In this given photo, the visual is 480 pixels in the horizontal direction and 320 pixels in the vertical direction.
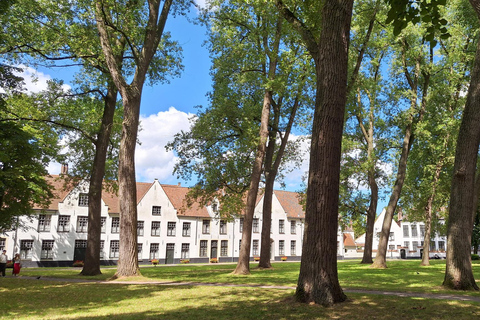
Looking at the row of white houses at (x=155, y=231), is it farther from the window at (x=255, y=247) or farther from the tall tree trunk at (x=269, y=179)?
the tall tree trunk at (x=269, y=179)

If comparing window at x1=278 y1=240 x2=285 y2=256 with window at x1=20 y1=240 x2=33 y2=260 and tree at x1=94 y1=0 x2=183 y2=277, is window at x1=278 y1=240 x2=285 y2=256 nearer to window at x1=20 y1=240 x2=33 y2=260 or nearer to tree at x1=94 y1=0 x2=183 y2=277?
window at x1=20 y1=240 x2=33 y2=260

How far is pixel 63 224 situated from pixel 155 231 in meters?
11.3

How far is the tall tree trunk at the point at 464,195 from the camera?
35.6ft

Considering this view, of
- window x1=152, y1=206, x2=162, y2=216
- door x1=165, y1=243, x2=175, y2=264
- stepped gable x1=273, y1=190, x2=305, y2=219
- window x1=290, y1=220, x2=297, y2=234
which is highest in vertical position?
stepped gable x1=273, y1=190, x2=305, y2=219

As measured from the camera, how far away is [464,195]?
1102 centimetres

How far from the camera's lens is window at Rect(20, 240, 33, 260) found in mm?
42844

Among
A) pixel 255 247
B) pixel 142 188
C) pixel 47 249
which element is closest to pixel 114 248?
pixel 47 249

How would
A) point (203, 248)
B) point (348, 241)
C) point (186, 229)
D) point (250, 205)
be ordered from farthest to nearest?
point (348, 241) → point (203, 248) → point (186, 229) → point (250, 205)

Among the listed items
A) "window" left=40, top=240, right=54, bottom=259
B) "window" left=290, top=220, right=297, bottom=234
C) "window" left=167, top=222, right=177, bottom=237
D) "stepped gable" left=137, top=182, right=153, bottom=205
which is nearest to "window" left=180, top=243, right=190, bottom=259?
"window" left=167, top=222, right=177, bottom=237

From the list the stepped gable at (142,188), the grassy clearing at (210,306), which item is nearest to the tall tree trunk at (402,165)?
the grassy clearing at (210,306)

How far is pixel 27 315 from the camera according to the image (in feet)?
24.3

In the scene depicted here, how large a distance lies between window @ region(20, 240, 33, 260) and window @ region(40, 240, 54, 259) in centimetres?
126

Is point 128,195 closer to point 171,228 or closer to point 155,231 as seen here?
point 155,231

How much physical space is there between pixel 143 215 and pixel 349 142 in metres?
32.0
